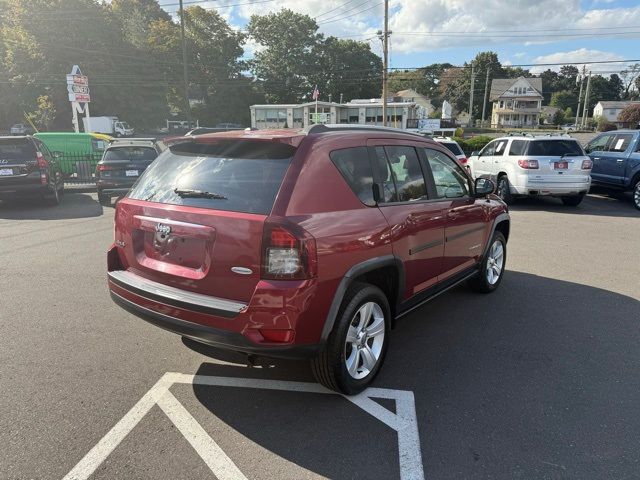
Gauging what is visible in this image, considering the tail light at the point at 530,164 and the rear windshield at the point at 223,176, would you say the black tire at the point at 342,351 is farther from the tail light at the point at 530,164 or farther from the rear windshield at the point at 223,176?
the tail light at the point at 530,164

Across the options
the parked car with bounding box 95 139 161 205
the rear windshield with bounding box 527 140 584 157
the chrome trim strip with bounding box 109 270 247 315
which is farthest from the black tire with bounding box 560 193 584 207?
the chrome trim strip with bounding box 109 270 247 315

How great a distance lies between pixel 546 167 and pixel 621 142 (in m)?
2.98

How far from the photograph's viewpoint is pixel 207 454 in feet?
8.61

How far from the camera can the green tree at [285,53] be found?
3061 inches

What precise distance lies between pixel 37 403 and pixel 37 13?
53.1 metres

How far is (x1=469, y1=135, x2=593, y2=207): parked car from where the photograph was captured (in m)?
11.2

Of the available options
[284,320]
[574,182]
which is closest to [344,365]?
[284,320]

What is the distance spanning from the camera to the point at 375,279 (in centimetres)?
341

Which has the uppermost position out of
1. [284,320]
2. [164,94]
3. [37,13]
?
[37,13]

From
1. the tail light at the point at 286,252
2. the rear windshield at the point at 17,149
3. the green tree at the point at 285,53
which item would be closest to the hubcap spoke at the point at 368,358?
the tail light at the point at 286,252

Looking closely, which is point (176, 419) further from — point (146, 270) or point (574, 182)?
point (574, 182)

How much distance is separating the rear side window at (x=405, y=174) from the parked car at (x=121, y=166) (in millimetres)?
8970

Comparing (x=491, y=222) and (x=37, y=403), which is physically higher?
(x=491, y=222)

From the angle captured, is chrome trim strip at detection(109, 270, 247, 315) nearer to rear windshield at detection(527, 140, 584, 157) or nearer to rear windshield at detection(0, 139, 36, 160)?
rear windshield at detection(0, 139, 36, 160)
